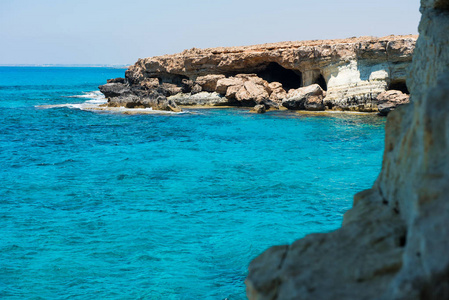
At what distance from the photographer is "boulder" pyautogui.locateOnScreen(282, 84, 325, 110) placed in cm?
3416

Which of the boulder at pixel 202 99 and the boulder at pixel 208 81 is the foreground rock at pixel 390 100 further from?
the boulder at pixel 208 81

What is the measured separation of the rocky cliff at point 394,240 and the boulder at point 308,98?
31.2m

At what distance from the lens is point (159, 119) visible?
33594 millimetres

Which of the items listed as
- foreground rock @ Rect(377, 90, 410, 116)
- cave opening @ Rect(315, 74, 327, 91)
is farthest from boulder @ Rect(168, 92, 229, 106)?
foreground rock @ Rect(377, 90, 410, 116)

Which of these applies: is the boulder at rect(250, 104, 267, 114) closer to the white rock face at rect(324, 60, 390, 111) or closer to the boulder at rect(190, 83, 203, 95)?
the white rock face at rect(324, 60, 390, 111)

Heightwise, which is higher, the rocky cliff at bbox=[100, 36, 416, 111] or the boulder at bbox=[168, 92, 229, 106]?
the rocky cliff at bbox=[100, 36, 416, 111]

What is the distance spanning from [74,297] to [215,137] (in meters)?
18.0

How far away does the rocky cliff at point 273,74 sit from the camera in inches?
1243

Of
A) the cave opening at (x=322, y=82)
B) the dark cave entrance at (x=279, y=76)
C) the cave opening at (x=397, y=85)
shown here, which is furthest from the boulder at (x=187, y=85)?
the cave opening at (x=397, y=85)

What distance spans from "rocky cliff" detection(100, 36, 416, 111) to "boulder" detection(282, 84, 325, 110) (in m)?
0.10

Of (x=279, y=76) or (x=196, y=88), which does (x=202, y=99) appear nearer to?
(x=196, y=88)

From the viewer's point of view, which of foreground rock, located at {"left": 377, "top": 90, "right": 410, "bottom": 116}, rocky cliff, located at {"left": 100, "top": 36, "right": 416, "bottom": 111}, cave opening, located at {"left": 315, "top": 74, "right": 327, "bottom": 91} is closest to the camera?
foreground rock, located at {"left": 377, "top": 90, "right": 410, "bottom": 116}

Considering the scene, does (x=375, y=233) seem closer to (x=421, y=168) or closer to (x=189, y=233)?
(x=421, y=168)

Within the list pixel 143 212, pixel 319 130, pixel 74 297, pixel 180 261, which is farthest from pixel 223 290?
pixel 319 130
